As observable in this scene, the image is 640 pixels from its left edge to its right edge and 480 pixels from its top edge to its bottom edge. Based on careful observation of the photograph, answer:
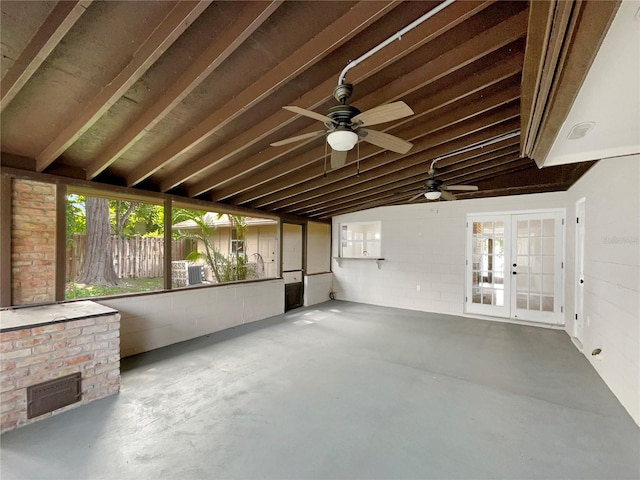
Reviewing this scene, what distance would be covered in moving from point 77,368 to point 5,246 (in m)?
1.47

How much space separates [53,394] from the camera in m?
2.49

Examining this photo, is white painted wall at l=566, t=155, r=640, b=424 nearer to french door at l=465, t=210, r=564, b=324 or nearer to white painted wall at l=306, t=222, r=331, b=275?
french door at l=465, t=210, r=564, b=324

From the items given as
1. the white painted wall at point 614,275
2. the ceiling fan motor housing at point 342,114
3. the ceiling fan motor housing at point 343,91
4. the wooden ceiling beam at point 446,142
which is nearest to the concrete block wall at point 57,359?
the ceiling fan motor housing at point 342,114

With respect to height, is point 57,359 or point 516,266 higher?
point 516,266

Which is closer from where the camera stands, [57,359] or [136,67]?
[136,67]

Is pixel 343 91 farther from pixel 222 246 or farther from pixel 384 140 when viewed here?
pixel 222 246

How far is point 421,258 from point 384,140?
4636 mm

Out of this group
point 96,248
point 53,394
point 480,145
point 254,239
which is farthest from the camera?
point 254,239

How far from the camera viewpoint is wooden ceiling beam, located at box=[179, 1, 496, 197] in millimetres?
1881

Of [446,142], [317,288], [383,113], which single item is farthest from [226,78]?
[317,288]

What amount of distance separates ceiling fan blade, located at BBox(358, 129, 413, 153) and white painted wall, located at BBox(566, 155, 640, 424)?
202 centimetres

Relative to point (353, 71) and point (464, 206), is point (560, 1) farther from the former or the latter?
point (464, 206)

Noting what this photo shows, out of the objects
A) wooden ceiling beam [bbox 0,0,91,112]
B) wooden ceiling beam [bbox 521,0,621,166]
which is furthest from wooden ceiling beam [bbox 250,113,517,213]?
wooden ceiling beam [bbox 0,0,91,112]

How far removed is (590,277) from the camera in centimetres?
376
